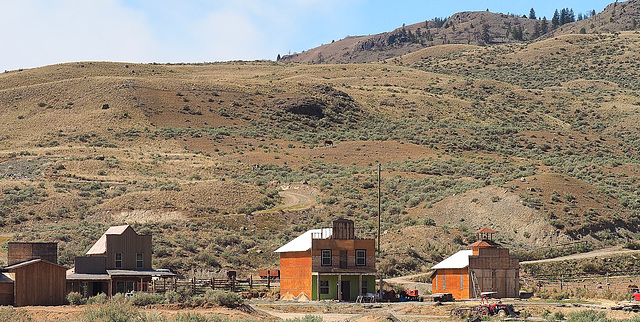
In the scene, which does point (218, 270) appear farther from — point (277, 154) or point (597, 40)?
point (597, 40)

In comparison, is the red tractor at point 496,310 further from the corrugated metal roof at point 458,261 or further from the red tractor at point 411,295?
the corrugated metal roof at point 458,261

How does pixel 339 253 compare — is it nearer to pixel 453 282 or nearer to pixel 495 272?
pixel 453 282

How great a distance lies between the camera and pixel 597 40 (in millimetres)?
186750

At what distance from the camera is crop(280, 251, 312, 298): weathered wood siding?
52.5 m

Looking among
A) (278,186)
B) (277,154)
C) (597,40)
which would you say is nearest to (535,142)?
(277,154)

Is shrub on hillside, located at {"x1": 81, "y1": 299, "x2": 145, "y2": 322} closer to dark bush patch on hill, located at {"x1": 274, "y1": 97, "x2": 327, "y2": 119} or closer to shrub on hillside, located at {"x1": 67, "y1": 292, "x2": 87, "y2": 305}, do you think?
shrub on hillside, located at {"x1": 67, "y1": 292, "x2": 87, "y2": 305}

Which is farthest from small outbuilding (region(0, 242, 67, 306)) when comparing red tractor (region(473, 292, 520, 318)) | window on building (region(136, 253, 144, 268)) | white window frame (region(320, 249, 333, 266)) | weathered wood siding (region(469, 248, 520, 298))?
weathered wood siding (region(469, 248, 520, 298))

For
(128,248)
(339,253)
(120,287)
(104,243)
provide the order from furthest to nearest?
(339,253)
(104,243)
(128,248)
(120,287)

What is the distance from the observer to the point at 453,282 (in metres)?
52.6

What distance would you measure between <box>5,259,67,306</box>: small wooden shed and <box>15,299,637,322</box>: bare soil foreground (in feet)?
7.07

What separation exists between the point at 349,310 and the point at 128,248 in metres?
13.3

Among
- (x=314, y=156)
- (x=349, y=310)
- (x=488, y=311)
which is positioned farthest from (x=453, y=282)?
(x=314, y=156)

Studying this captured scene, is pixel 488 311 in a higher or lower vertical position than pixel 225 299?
lower

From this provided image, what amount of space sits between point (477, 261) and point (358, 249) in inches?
259
